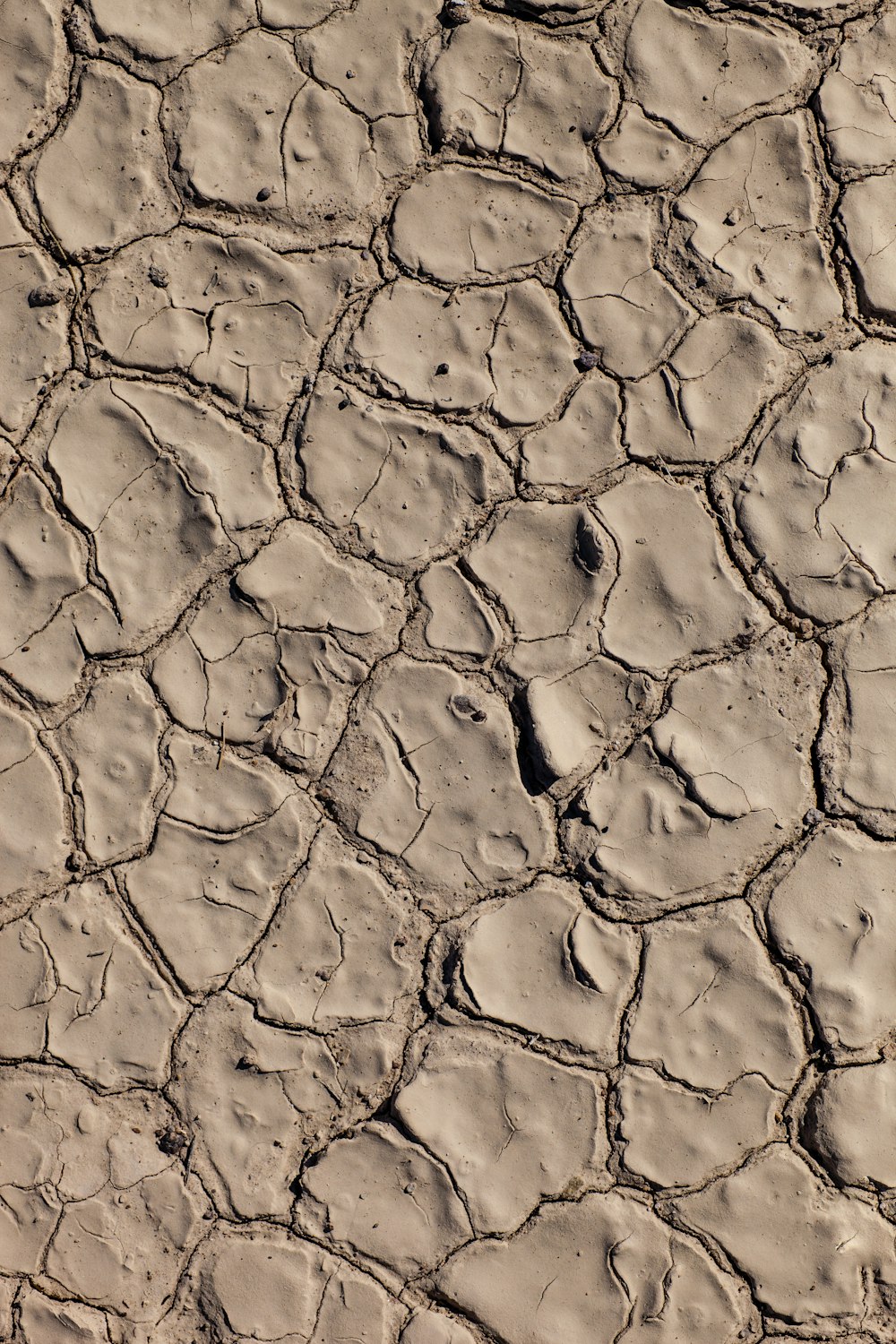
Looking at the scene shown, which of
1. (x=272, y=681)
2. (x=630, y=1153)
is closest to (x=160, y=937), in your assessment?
(x=272, y=681)

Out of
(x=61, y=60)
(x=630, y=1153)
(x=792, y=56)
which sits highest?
(x=792, y=56)

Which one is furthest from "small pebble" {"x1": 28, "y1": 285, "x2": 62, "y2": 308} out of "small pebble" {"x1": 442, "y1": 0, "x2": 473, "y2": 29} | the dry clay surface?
"small pebble" {"x1": 442, "y1": 0, "x2": 473, "y2": 29}

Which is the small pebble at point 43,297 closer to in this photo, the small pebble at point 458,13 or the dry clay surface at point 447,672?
the dry clay surface at point 447,672

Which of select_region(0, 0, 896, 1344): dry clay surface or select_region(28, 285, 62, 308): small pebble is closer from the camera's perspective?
select_region(0, 0, 896, 1344): dry clay surface

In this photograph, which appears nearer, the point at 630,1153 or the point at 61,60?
the point at 630,1153

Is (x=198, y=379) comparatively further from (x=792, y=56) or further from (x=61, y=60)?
(x=792, y=56)

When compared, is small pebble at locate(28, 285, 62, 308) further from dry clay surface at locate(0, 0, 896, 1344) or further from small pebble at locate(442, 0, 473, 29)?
small pebble at locate(442, 0, 473, 29)

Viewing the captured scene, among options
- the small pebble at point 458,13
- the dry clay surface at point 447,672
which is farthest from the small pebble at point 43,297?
the small pebble at point 458,13

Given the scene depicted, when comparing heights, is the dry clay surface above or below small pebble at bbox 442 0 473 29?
below
